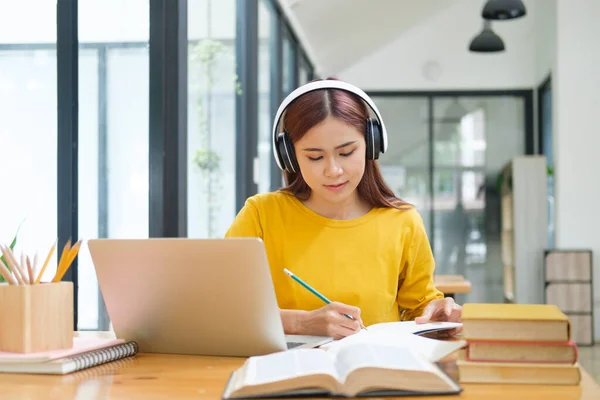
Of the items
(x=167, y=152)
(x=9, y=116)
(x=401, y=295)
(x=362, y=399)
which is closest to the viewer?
(x=362, y=399)

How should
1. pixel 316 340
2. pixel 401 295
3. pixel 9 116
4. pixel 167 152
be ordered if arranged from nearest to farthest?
pixel 316 340 < pixel 401 295 < pixel 9 116 < pixel 167 152

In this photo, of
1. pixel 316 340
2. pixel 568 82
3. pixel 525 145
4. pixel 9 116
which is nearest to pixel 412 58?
pixel 525 145

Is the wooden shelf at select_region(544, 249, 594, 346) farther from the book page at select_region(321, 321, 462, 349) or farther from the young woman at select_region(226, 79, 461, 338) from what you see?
the book page at select_region(321, 321, 462, 349)

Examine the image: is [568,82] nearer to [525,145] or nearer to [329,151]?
[525,145]

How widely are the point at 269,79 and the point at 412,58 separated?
3.93m

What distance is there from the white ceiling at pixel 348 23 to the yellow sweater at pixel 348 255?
373 centimetres

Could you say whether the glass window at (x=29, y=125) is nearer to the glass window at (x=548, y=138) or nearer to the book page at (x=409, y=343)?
the book page at (x=409, y=343)

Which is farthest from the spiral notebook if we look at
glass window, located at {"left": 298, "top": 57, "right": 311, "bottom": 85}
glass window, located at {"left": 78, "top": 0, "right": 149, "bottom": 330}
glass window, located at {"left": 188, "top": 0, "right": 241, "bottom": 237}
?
glass window, located at {"left": 298, "top": 57, "right": 311, "bottom": 85}

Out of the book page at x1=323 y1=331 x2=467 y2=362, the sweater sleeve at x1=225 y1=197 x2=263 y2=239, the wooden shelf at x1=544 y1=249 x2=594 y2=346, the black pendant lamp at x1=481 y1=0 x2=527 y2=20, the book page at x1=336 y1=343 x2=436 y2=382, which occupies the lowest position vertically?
the wooden shelf at x1=544 y1=249 x2=594 y2=346

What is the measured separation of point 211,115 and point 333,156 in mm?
1847

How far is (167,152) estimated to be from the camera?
267 centimetres

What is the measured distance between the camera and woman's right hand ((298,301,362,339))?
1507 millimetres

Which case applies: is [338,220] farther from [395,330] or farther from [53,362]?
[53,362]

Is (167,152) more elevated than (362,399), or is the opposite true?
(167,152)
